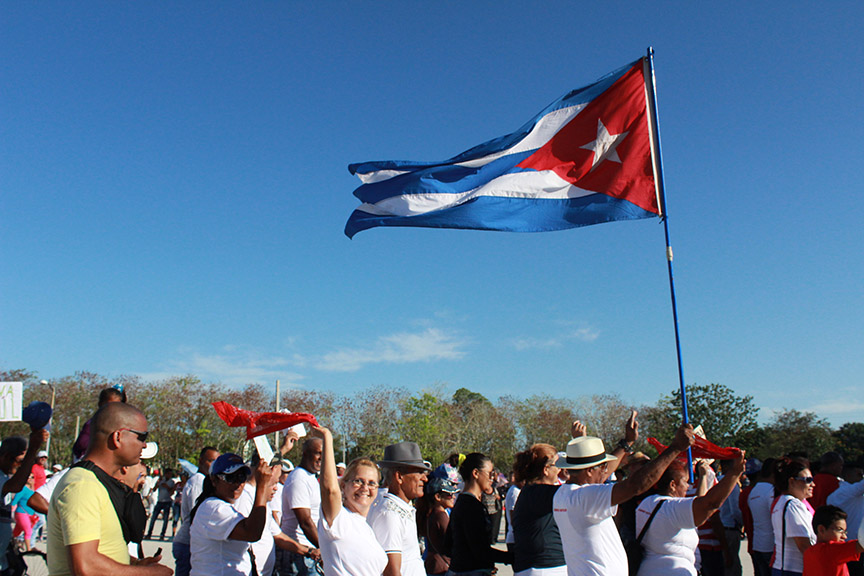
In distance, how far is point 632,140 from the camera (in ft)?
25.4

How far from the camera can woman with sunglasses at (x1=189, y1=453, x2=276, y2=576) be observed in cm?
422

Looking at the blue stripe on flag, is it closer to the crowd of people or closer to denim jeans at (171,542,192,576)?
the crowd of people

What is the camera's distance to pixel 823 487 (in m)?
7.38

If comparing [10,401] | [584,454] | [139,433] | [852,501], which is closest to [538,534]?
[584,454]

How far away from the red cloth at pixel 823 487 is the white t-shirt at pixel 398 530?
5.51 m

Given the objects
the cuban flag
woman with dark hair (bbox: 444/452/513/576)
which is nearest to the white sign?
the cuban flag

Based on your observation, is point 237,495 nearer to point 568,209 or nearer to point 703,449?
point 703,449

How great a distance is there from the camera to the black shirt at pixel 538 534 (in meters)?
4.39

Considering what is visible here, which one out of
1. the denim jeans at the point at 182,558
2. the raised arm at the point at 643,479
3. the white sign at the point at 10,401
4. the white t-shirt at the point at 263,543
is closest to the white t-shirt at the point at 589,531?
the raised arm at the point at 643,479

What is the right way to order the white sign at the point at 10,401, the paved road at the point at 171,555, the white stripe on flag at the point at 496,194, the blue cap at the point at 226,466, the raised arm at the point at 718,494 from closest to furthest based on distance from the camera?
1. the raised arm at the point at 718,494
2. the blue cap at the point at 226,466
3. the white stripe on flag at the point at 496,194
4. the white sign at the point at 10,401
5. the paved road at the point at 171,555

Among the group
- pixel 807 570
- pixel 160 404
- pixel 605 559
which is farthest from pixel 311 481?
pixel 160 404

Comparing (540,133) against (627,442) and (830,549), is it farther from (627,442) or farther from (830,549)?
(830,549)

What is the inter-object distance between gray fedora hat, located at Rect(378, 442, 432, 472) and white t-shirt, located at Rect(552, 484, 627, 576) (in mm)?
1079

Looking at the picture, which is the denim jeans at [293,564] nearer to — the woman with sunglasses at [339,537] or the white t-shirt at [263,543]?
the white t-shirt at [263,543]
